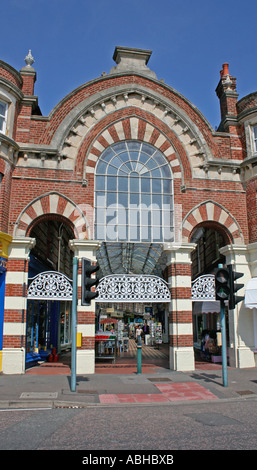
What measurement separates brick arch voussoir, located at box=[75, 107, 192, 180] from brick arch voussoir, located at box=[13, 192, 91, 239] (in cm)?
187

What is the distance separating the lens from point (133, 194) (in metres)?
14.9

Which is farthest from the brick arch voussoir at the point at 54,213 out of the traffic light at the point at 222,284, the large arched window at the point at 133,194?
the traffic light at the point at 222,284

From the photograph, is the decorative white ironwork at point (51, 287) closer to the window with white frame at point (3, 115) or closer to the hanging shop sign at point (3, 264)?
the hanging shop sign at point (3, 264)

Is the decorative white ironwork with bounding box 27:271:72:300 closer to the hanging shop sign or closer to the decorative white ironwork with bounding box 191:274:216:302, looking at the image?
the hanging shop sign

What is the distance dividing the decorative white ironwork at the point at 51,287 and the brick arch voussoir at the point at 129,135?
460cm

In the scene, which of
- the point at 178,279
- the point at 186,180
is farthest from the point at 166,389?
the point at 186,180

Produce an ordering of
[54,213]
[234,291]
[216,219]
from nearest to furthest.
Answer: [234,291], [54,213], [216,219]

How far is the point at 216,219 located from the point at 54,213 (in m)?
6.39

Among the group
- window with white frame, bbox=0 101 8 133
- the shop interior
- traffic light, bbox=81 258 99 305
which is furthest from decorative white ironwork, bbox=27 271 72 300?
window with white frame, bbox=0 101 8 133

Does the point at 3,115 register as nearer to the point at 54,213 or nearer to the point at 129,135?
the point at 54,213

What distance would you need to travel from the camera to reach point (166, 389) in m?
10.5

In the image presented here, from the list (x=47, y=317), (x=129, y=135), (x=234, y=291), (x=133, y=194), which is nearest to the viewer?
(x=234, y=291)

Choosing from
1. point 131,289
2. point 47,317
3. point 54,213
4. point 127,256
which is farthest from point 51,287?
point 127,256

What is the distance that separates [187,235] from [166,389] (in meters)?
6.10
